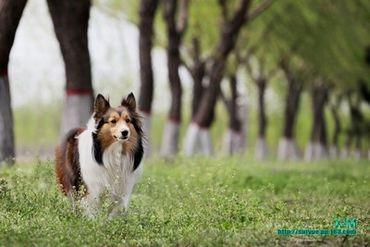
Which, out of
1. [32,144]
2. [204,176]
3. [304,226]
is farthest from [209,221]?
[32,144]

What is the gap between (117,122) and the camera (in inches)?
397

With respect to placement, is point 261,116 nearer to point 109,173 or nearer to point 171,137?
point 171,137

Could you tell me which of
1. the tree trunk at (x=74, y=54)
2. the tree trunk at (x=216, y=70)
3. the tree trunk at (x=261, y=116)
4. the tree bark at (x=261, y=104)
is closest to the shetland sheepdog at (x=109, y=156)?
the tree trunk at (x=74, y=54)

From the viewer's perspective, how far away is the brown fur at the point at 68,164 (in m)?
10.9

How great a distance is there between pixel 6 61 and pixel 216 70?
15.0 meters

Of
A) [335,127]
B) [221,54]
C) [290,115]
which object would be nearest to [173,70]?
[221,54]

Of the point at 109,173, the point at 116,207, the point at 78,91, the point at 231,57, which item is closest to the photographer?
the point at 116,207

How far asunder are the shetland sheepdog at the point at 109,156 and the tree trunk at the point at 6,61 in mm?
1463

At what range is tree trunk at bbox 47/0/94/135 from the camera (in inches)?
677

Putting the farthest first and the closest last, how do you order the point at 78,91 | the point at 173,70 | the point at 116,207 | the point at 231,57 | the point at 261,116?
the point at 261,116 < the point at 231,57 < the point at 173,70 < the point at 78,91 < the point at 116,207

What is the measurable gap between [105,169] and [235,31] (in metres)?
18.1

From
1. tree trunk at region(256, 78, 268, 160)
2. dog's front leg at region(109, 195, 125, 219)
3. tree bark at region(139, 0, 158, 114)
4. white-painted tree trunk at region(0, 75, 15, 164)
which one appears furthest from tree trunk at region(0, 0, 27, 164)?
tree trunk at region(256, 78, 268, 160)

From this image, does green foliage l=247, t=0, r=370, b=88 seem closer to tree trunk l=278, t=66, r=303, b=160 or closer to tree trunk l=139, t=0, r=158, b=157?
tree trunk l=278, t=66, r=303, b=160

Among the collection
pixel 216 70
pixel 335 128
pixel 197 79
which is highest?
pixel 335 128
